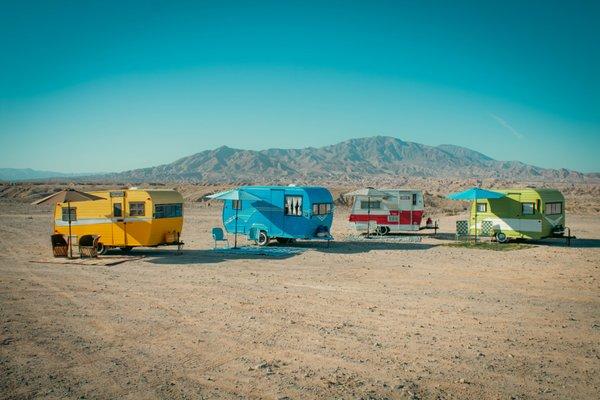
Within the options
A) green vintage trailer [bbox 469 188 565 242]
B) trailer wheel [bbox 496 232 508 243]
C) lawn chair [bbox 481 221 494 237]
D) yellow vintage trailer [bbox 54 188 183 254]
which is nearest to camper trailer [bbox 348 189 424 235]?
green vintage trailer [bbox 469 188 565 242]

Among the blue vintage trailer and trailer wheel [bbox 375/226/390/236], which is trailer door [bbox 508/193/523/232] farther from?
the blue vintage trailer

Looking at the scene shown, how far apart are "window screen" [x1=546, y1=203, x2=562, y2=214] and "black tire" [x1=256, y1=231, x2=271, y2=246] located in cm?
1316

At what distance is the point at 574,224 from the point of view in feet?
108

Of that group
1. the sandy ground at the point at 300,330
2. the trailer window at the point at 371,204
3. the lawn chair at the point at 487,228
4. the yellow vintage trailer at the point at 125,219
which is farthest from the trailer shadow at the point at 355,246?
the yellow vintage trailer at the point at 125,219

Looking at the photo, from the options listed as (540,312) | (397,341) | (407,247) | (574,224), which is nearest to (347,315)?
(397,341)

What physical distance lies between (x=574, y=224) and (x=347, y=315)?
29.1 meters

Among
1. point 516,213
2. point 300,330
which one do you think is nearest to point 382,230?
point 516,213

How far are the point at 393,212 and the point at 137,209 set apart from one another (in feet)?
44.4

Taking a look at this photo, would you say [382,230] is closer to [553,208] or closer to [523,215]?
[523,215]

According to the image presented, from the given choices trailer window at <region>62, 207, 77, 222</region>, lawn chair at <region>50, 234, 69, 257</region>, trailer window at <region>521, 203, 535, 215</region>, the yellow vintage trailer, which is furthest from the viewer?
trailer window at <region>521, 203, 535, 215</region>

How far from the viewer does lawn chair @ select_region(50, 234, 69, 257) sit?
17.8m

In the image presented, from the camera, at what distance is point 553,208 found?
73.6 feet

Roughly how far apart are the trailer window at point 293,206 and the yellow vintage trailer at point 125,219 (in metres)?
4.88

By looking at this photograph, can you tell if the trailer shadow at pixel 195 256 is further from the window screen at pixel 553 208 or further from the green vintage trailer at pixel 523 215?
the window screen at pixel 553 208
